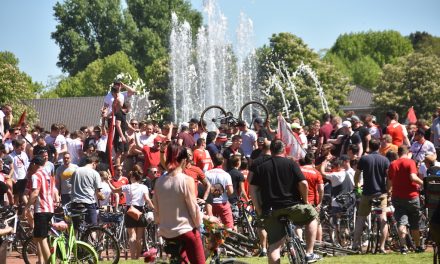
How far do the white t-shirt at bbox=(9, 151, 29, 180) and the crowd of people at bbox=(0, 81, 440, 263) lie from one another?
2 centimetres

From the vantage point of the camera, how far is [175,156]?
1177 centimetres

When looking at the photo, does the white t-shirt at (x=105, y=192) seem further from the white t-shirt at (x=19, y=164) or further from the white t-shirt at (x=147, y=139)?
the white t-shirt at (x=147, y=139)

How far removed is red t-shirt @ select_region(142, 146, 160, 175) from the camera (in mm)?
23562

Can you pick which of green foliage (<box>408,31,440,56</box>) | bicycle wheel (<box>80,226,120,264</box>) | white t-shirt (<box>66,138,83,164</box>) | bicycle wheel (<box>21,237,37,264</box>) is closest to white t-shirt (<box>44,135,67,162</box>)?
white t-shirt (<box>66,138,83,164</box>)

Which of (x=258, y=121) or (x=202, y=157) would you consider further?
(x=258, y=121)

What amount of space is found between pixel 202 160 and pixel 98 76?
280ft

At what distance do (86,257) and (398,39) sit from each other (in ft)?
408

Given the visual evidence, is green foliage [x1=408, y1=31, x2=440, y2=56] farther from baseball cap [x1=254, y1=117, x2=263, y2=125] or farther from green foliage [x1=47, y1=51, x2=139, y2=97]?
baseball cap [x1=254, y1=117, x2=263, y2=125]

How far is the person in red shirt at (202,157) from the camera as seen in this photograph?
850 inches

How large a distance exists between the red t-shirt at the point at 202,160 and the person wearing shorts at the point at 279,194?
7791 mm

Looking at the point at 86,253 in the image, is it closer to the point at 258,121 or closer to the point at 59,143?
the point at 258,121

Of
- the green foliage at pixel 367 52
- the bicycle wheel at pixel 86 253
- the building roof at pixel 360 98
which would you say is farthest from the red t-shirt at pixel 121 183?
the green foliage at pixel 367 52

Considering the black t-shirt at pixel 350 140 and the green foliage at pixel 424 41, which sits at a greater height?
the green foliage at pixel 424 41

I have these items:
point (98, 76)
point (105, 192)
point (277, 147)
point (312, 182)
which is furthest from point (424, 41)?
point (277, 147)
